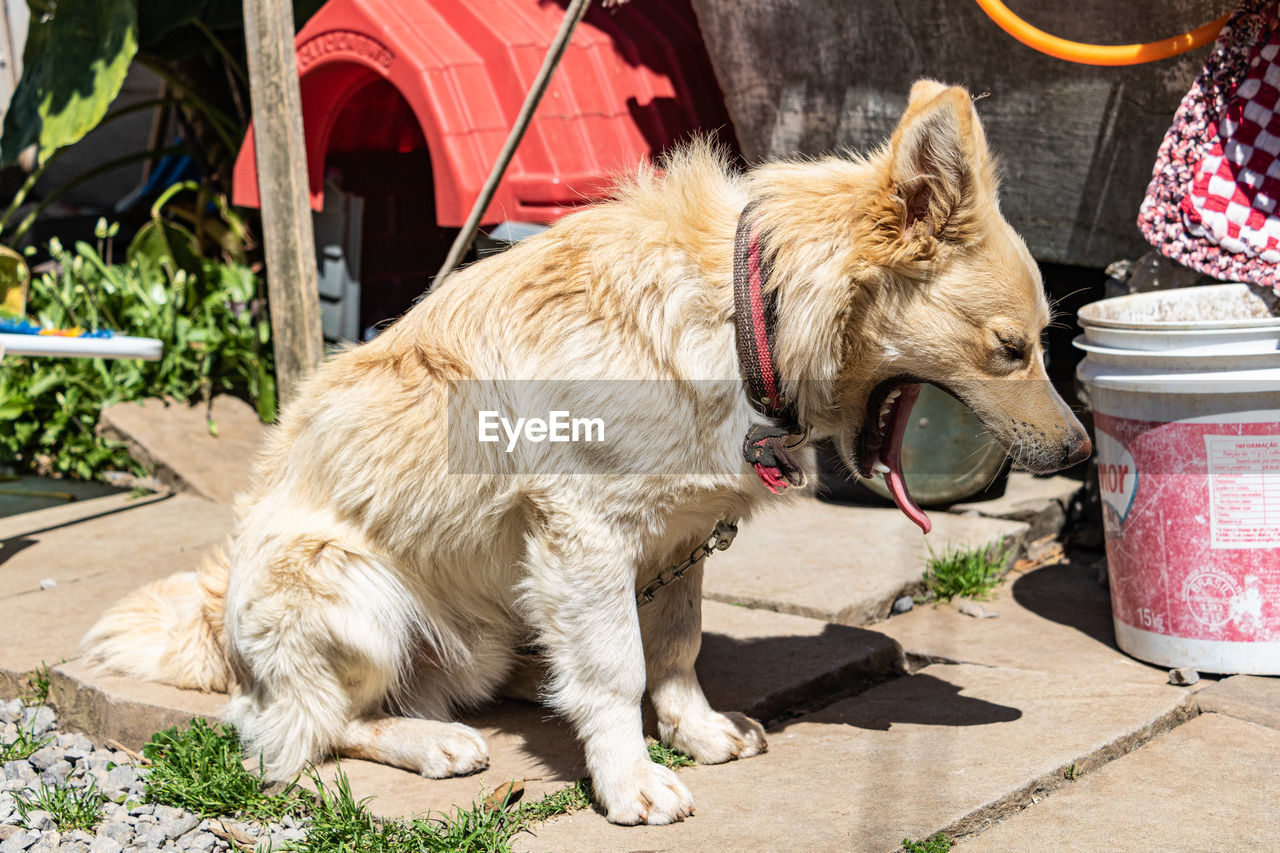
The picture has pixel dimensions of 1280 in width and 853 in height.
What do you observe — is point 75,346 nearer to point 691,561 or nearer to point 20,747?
point 20,747

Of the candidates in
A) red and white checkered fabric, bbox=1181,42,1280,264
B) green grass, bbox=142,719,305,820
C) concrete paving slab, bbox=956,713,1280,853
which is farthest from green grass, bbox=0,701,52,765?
red and white checkered fabric, bbox=1181,42,1280,264

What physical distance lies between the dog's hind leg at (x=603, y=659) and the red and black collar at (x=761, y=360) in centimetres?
38

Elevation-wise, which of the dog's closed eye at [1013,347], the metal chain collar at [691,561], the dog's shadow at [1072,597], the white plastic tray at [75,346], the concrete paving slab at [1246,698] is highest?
the white plastic tray at [75,346]

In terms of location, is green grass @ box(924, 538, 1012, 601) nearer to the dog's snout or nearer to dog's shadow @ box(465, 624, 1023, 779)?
dog's shadow @ box(465, 624, 1023, 779)

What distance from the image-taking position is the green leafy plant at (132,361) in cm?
579

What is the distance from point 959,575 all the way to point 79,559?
3.40 meters

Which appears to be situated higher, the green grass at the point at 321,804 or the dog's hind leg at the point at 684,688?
the dog's hind leg at the point at 684,688

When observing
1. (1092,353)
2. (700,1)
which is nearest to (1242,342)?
(1092,353)

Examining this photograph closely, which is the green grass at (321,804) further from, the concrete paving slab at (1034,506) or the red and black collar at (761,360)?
the concrete paving slab at (1034,506)

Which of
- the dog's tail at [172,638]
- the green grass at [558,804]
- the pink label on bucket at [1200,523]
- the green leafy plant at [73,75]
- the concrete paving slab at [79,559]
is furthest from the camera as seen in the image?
the green leafy plant at [73,75]

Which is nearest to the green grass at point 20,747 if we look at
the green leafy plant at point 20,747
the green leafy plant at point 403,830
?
the green leafy plant at point 20,747

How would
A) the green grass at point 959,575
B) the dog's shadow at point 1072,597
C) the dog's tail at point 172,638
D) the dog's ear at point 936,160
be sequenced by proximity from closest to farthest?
the dog's ear at point 936,160 → the dog's tail at point 172,638 → the dog's shadow at point 1072,597 → the green grass at point 959,575

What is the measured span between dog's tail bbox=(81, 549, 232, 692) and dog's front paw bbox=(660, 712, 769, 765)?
132 centimetres

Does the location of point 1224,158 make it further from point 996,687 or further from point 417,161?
point 417,161
